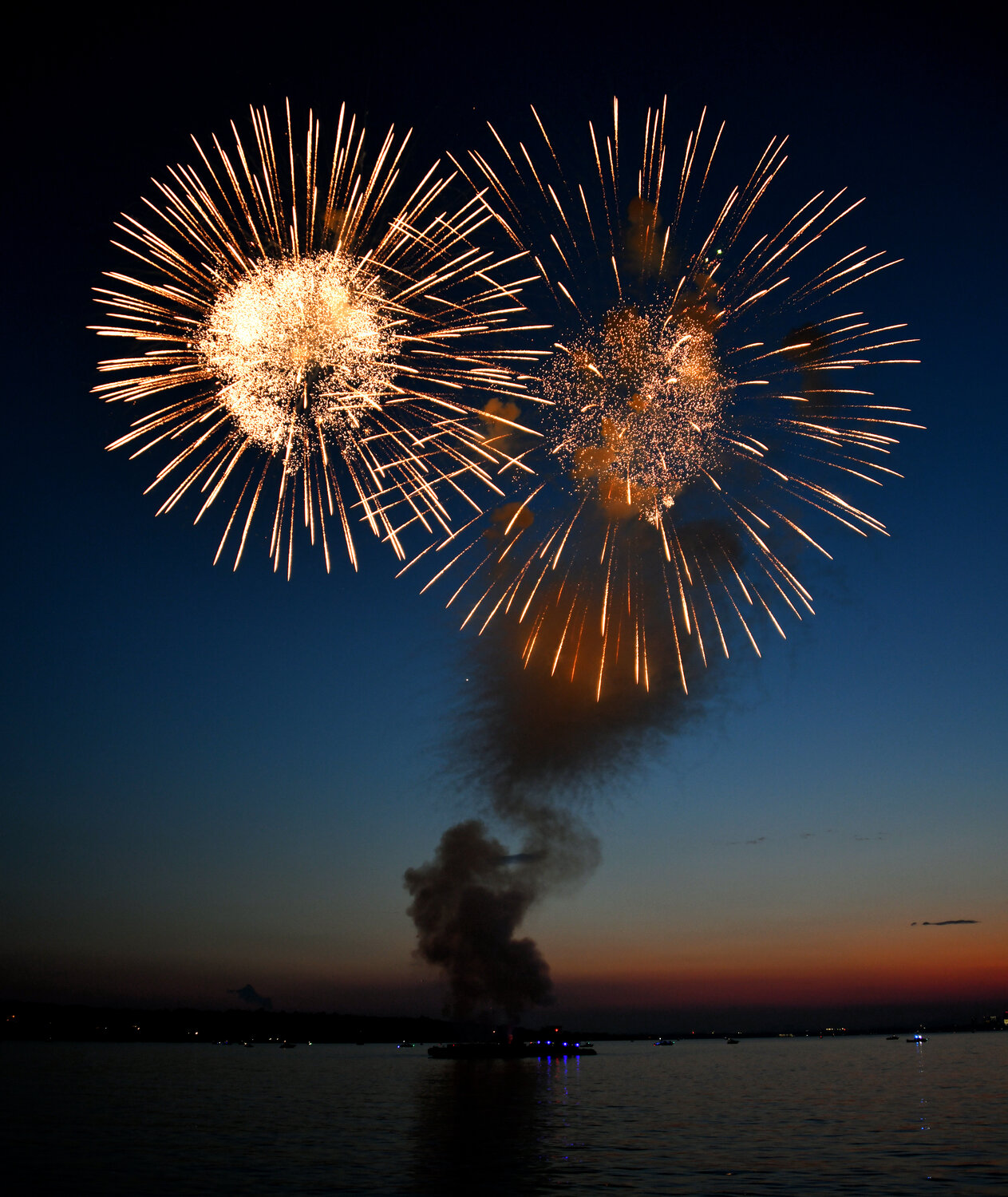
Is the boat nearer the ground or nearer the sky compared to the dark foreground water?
nearer the sky

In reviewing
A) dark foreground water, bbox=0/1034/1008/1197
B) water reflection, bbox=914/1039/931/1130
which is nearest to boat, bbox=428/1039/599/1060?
dark foreground water, bbox=0/1034/1008/1197

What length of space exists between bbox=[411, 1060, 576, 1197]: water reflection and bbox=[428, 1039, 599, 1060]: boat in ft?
94.6

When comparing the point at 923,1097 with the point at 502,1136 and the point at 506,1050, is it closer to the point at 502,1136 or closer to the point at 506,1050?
the point at 502,1136

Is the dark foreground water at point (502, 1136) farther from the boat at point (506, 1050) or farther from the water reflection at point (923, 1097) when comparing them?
the boat at point (506, 1050)

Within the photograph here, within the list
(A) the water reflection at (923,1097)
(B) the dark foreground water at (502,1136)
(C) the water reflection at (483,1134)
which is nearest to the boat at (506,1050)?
(C) the water reflection at (483,1134)

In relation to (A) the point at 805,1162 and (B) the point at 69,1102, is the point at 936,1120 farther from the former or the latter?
(B) the point at 69,1102

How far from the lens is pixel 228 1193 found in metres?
31.5

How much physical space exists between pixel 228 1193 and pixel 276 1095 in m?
51.5

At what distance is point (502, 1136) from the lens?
152ft

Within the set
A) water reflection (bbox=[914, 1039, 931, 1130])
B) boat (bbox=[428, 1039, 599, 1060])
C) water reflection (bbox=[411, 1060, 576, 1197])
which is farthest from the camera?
boat (bbox=[428, 1039, 599, 1060])

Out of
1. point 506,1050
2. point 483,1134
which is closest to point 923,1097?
point 483,1134

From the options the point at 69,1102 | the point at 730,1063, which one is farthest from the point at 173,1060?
the point at 69,1102

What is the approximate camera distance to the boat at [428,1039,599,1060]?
12556 cm

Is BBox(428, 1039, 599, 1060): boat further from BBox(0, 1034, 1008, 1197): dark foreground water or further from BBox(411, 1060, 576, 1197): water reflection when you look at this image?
BBox(0, 1034, 1008, 1197): dark foreground water
